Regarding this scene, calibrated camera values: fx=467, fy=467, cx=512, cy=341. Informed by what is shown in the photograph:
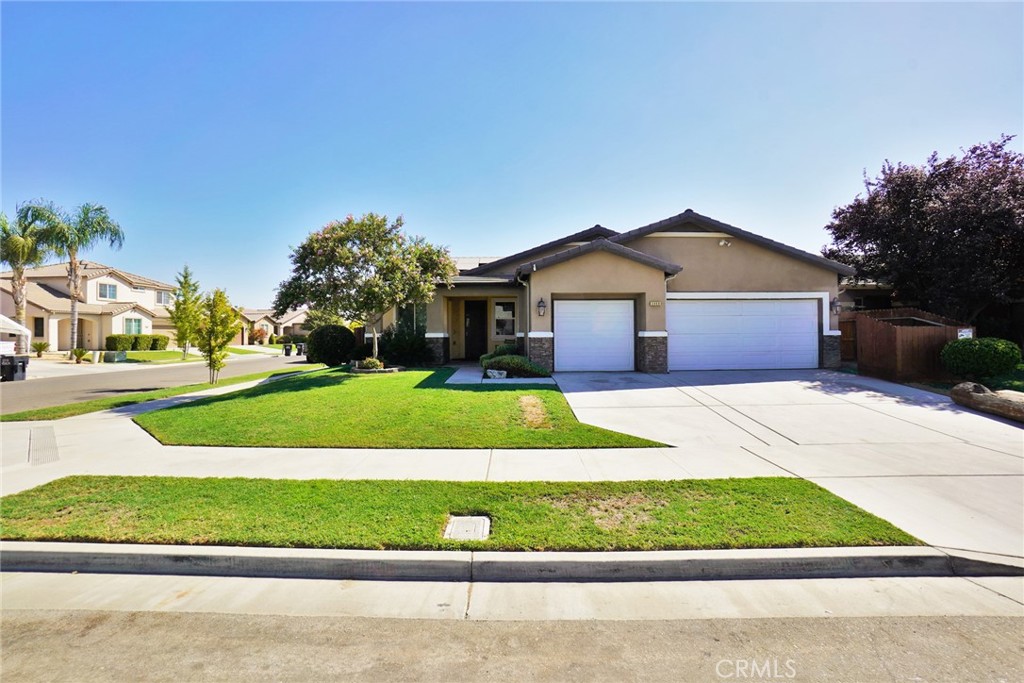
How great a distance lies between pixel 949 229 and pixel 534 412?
1518 cm

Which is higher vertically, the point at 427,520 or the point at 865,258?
the point at 865,258

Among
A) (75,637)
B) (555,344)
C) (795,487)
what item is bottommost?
(75,637)

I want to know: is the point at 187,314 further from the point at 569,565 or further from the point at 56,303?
the point at 56,303

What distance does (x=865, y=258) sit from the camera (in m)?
17.9

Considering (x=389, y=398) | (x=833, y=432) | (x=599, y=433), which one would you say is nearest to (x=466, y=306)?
(x=389, y=398)

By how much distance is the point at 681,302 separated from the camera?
48.8 feet

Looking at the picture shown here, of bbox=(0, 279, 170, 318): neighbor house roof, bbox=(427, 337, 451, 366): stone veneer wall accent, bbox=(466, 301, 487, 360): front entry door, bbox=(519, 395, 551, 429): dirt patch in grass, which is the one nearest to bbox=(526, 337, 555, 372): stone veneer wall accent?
bbox=(519, 395, 551, 429): dirt patch in grass

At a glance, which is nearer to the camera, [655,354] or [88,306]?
[655,354]

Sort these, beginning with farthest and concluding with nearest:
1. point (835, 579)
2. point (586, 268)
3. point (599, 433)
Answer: point (586, 268), point (599, 433), point (835, 579)

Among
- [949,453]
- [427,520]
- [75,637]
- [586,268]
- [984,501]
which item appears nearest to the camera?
[75,637]

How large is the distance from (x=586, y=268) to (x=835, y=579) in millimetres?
10779

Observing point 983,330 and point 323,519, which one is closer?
point 323,519

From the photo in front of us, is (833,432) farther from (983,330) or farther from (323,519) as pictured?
(983,330)

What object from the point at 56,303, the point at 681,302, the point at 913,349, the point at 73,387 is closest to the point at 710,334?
the point at 681,302
